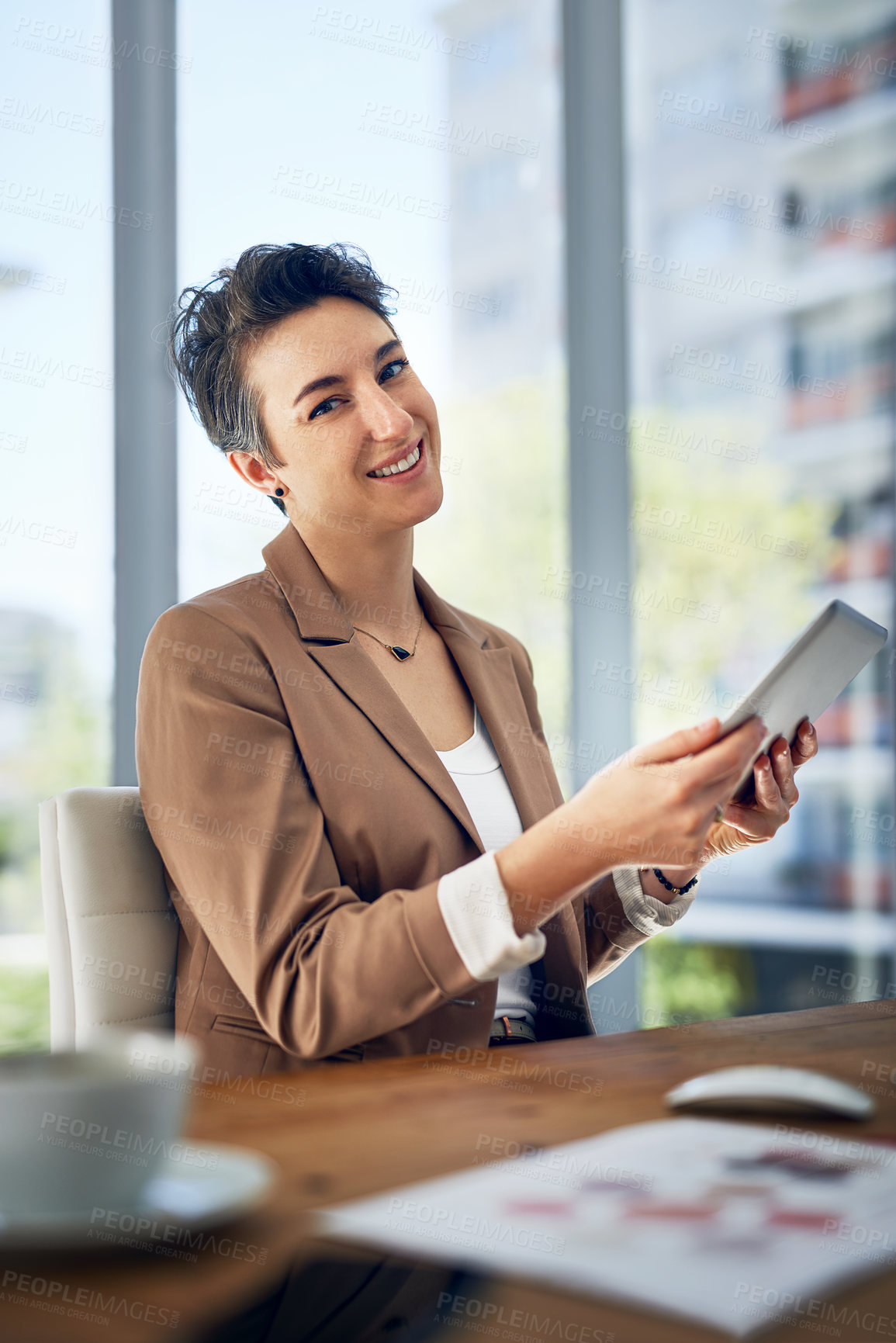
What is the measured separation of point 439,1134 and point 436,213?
96.1 inches

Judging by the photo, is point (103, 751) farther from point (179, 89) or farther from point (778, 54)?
point (778, 54)

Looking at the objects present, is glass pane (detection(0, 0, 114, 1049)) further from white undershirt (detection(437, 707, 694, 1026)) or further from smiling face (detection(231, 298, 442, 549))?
white undershirt (detection(437, 707, 694, 1026))

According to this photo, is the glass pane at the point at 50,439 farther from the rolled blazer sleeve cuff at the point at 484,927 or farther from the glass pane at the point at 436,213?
the rolled blazer sleeve cuff at the point at 484,927

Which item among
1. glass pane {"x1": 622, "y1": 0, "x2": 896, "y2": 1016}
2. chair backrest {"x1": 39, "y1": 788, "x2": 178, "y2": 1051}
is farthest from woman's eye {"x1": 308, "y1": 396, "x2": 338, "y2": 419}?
glass pane {"x1": 622, "y1": 0, "x2": 896, "y2": 1016}

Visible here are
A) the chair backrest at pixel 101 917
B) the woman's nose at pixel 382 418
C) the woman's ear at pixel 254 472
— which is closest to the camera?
the chair backrest at pixel 101 917

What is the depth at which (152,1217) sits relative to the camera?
565 millimetres

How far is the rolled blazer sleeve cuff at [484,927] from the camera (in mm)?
1056

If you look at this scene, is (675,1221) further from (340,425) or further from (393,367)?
A: (393,367)

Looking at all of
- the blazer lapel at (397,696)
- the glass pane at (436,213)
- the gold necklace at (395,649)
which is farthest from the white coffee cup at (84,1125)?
the glass pane at (436,213)

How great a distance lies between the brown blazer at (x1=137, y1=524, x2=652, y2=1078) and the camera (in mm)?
1105

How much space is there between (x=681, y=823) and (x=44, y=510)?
156 cm

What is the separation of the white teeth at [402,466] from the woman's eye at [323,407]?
0.11 meters

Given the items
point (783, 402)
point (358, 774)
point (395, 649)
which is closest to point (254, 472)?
point (395, 649)

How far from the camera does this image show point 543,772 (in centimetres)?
166
